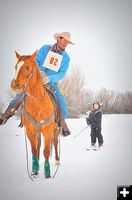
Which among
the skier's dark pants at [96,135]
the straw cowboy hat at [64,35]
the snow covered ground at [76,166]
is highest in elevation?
the straw cowboy hat at [64,35]

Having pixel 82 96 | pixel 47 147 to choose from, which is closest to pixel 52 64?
pixel 82 96

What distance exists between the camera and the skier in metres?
3.01

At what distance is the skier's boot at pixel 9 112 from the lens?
116 inches

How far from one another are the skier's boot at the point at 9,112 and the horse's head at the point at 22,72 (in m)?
0.13

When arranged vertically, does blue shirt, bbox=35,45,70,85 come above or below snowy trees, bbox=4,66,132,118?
above

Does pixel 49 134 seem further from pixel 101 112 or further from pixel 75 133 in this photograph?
pixel 101 112

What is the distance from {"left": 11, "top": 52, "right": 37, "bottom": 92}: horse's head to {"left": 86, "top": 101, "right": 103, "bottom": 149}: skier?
24.9 inches

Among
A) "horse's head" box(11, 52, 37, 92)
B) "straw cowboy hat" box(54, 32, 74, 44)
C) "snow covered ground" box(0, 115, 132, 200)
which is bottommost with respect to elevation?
"snow covered ground" box(0, 115, 132, 200)

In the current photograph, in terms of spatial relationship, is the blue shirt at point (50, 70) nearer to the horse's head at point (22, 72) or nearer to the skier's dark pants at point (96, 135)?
the horse's head at point (22, 72)

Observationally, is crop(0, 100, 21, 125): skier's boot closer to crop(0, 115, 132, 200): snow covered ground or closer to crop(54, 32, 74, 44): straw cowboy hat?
crop(0, 115, 132, 200): snow covered ground

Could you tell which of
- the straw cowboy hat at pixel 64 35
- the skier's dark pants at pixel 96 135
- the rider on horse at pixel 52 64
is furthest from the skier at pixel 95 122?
the straw cowboy hat at pixel 64 35

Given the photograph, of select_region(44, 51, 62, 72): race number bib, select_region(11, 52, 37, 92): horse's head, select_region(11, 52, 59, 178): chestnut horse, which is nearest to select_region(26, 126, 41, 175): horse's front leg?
select_region(11, 52, 59, 178): chestnut horse

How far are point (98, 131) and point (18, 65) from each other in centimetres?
89

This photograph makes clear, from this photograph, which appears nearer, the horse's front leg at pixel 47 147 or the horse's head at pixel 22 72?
the horse's head at pixel 22 72
